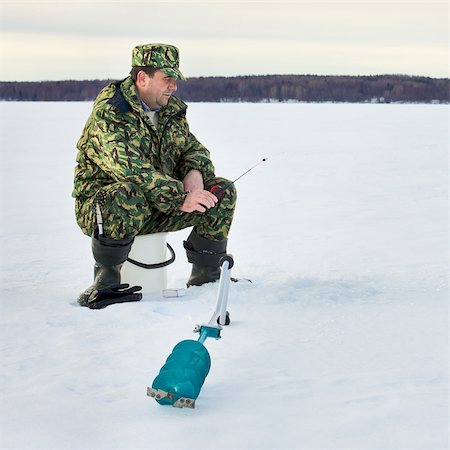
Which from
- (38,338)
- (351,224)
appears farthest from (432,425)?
(351,224)

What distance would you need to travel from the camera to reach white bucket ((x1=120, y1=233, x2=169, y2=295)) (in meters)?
4.17

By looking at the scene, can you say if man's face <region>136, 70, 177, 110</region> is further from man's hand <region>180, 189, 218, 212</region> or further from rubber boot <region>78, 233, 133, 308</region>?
rubber boot <region>78, 233, 133, 308</region>

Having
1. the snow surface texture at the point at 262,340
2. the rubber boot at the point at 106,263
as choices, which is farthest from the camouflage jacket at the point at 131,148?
the snow surface texture at the point at 262,340

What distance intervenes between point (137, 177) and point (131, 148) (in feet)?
0.44

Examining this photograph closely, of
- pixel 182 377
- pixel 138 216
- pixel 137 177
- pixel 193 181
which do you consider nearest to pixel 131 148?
pixel 137 177

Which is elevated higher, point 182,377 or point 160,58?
point 160,58

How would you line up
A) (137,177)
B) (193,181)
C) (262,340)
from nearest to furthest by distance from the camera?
(262,340) → (137,177) → (193,181)

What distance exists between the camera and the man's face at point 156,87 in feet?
13.4

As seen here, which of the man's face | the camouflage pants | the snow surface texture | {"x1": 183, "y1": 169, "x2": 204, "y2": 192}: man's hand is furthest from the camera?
{"x1": 183, "y1": 169, "x2": 204, "y2": 192}: man's hand

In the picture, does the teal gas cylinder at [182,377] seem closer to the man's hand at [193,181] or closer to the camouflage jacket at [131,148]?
the camouflage jacket at [131,148]

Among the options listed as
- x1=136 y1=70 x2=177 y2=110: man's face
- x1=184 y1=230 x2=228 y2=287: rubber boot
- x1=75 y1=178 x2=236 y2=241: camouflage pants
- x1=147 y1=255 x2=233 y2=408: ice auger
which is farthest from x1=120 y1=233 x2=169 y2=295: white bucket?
x1=147 y1=255 x2=233 y2=408: ice auger

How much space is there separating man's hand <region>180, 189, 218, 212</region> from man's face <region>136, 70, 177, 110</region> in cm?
47

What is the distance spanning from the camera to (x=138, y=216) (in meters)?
3.97

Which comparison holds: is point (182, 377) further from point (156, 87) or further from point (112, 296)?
point (156, 87)
